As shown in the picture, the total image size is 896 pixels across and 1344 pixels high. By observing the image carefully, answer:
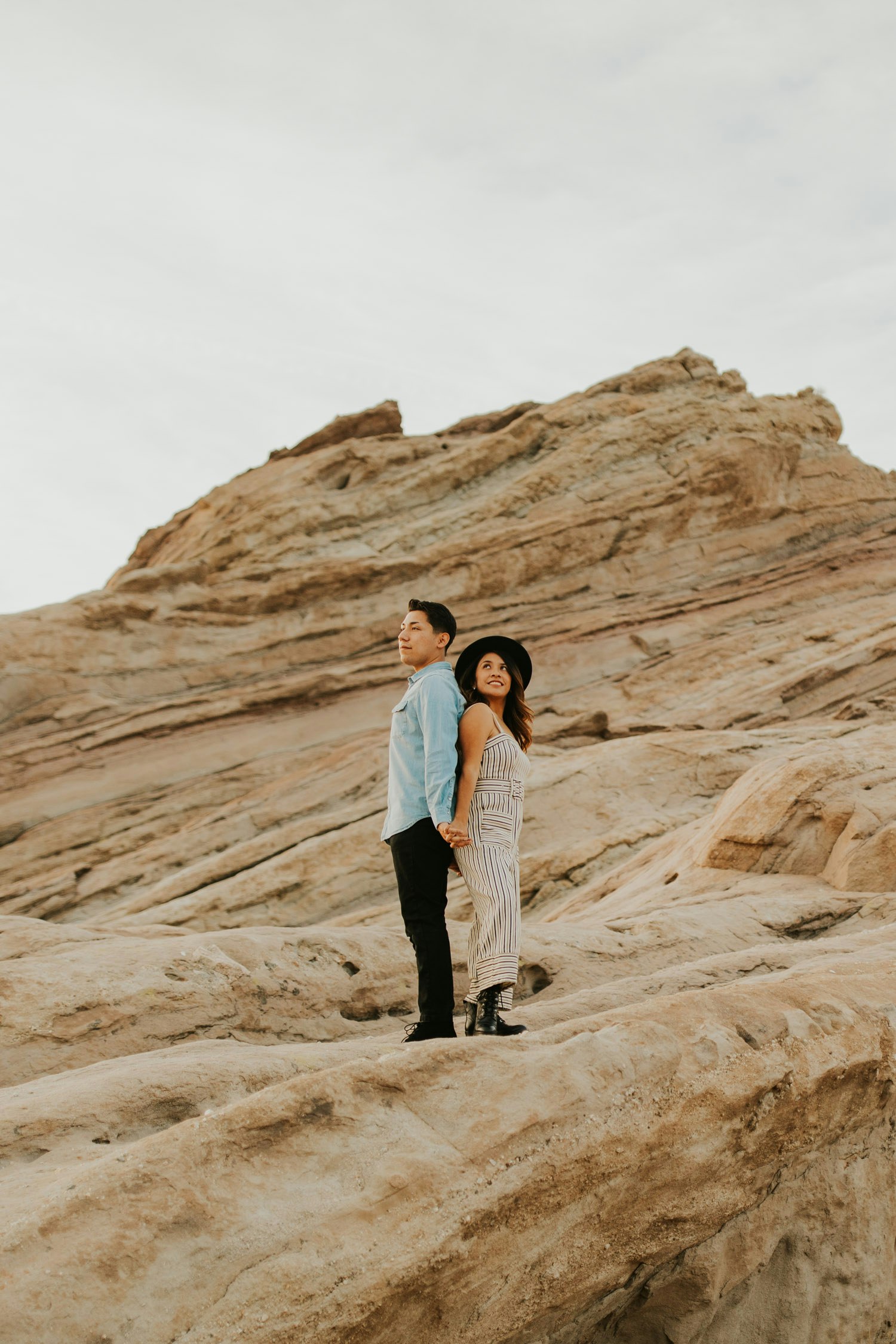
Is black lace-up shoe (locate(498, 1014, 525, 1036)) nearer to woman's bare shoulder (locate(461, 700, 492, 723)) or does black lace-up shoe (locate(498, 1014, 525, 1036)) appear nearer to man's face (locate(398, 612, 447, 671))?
woman's bare shoulder (locate(461, 700, 492, 723))

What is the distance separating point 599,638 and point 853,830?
10.6 m

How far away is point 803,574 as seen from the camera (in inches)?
747

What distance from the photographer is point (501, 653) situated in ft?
18.3

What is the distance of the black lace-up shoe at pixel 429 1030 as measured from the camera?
468 cm

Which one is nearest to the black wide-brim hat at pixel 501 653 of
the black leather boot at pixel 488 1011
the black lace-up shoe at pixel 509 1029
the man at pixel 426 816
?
the man at pixel 426 816

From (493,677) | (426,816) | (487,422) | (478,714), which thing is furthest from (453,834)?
(487,422)

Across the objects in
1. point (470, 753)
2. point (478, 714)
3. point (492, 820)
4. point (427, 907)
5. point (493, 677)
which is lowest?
point (427, 907)

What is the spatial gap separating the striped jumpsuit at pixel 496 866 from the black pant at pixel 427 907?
0.14 metres

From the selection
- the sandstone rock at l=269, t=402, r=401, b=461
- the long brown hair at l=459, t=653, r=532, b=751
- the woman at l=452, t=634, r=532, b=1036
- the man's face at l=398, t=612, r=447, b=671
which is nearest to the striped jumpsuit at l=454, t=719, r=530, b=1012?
the woman at l=452, t=634, r=532, b=1036

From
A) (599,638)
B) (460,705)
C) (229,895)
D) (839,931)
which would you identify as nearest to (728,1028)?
(460,705)

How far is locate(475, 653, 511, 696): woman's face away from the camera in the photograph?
18.0 ft

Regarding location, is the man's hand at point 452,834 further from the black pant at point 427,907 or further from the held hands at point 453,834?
Answer: the black pant at point 427,907

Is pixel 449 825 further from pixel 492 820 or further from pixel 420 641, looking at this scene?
pixel 420 641

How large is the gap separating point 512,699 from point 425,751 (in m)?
0.80
